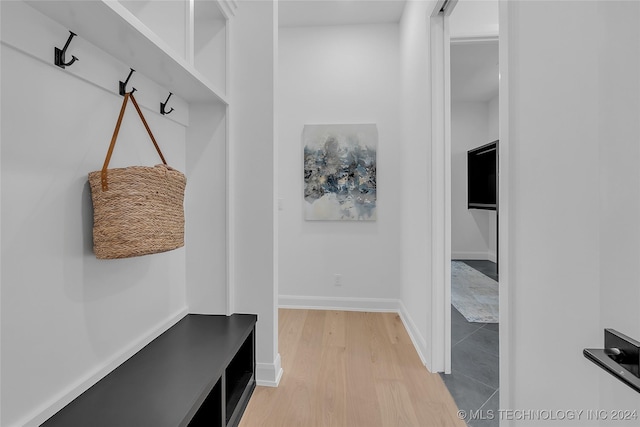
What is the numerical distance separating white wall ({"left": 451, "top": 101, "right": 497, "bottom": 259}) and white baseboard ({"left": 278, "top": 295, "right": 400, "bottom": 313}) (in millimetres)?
3003

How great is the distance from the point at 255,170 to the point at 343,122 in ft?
5.31

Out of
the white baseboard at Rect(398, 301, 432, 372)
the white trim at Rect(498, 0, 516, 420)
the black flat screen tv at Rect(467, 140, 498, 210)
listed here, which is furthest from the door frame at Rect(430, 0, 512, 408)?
the black flat screen tv at Rect(467, 140, 498, 210)

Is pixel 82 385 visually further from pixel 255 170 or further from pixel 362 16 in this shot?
pixel 362 16

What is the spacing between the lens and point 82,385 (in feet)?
3.44

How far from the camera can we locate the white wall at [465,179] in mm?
5488

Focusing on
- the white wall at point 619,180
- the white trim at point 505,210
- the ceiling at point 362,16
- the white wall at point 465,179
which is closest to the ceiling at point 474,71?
the ceiling at point 362,16

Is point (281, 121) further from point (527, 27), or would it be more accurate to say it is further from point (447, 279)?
point (527, 27)

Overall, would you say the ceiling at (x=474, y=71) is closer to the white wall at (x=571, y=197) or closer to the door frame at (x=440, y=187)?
the door frame at (x=440, y=187)

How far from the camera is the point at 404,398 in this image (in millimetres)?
1791

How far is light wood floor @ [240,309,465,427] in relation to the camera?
1630 mm

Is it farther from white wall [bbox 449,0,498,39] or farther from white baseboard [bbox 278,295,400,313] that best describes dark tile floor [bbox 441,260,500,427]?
white wall [bbox 449,0,498,39]

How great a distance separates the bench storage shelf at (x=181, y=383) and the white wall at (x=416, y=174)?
47.4 inches

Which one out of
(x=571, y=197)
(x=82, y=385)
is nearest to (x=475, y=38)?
(x=571, y=197)

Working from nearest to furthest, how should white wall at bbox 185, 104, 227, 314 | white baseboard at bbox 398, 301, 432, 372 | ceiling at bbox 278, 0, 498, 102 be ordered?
1. white wall at bbox 185, 104, 227, 314
2. white baseboard at bbox 398, 301, 432, 372
3. ceiling at bbox 278, 0, 498, 102
